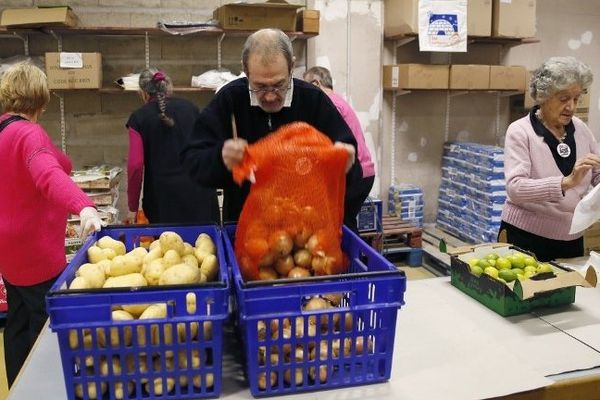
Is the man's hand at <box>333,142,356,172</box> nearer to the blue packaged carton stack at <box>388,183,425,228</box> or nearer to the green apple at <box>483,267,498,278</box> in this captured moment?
the green apple at <box>483,267,498,278</box>

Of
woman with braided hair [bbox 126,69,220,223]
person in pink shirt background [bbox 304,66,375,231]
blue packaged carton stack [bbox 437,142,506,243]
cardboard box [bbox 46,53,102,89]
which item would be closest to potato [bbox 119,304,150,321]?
person in pink shirt background [bbox 304,66,375,231]

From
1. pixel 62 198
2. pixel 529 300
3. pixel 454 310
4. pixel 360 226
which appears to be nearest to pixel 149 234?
pixel 62 198

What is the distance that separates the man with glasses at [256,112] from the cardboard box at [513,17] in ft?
11.7

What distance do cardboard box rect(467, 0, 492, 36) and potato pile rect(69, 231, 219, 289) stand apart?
3880 mm

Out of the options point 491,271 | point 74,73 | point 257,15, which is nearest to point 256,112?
point 491,271

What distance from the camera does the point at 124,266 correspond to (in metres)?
1.33

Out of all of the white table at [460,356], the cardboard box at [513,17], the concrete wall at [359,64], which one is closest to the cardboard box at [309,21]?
the concrete wall at [359,64]

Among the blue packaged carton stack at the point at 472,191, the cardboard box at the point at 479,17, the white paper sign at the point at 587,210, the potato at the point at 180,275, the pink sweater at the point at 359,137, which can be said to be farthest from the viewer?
the cardboard box at the point at 479,17

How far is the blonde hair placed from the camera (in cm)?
221

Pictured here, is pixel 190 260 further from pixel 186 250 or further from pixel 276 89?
pixel 276 89

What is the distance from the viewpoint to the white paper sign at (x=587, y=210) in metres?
1.98

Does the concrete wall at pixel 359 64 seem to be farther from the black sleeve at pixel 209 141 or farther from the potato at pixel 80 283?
the potato at pixel 80 283

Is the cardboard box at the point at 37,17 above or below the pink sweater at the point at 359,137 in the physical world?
above

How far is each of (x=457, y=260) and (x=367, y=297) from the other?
30.7 inches
